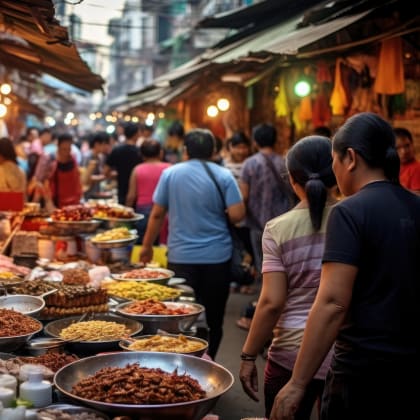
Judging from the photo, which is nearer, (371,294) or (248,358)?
(371,294)

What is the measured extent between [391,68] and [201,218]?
9.06 ft

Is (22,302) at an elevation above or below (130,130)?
below

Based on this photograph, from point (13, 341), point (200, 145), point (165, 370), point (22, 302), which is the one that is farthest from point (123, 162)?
point (165, 370)

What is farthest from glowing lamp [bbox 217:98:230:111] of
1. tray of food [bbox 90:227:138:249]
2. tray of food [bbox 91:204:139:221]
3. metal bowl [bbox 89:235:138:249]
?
metal bowl [bbox 89:235:138:249]

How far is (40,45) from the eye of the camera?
8109 millimetres

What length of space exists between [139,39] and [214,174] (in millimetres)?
61469

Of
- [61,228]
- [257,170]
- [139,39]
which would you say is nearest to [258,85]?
[257,170]

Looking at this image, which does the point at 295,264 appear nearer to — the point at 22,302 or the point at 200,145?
the point at 22,302

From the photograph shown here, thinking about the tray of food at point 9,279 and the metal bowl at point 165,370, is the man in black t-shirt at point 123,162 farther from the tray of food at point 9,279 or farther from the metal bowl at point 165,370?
the metal bowl at point 165,370

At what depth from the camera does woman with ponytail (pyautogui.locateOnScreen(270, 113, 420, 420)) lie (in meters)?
3.22

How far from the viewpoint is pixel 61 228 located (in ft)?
26.0

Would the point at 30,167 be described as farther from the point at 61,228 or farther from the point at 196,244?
the point at 196,244

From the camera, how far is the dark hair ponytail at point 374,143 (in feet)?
11.0

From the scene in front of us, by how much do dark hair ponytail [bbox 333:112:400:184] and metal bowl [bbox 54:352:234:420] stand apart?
1.21 m
